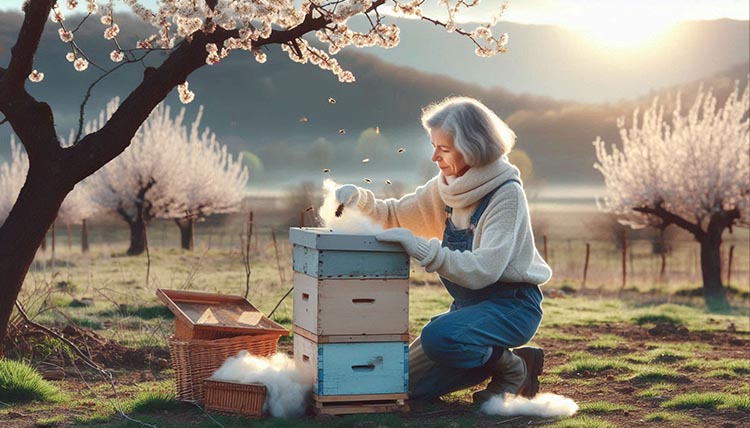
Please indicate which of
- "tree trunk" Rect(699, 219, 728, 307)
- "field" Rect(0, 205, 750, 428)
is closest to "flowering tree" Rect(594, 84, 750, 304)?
"tree trunk" Rect(699, 219, 728, 307)

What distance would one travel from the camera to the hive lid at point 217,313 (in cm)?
516

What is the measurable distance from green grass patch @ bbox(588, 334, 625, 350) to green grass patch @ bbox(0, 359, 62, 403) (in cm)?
483

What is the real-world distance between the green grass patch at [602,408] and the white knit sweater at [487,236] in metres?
0.84

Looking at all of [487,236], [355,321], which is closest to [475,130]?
[487,236]

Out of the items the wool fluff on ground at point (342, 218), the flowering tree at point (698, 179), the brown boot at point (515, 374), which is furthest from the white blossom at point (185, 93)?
the flowering tree at point (698, 179)

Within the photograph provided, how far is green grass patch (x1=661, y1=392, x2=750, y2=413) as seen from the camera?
5383mm

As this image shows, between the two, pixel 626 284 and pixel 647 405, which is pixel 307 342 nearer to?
pixel 647 405

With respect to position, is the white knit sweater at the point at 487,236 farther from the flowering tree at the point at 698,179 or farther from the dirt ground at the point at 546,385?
the flowering tree at the point at 698,179

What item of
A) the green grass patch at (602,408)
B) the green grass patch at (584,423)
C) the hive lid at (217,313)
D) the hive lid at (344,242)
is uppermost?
the hive lid at (344,242)

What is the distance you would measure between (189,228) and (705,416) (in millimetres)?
29135

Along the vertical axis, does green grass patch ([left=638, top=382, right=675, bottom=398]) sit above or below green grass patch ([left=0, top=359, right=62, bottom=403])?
below

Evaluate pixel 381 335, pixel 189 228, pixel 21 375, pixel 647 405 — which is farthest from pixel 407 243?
pixel 189 228

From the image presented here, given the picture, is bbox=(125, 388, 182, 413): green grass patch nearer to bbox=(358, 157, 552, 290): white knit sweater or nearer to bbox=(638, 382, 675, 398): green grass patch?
bbox=(358, 157, 552, 290): white knit sweater

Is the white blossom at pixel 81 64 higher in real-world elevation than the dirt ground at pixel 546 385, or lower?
higher
